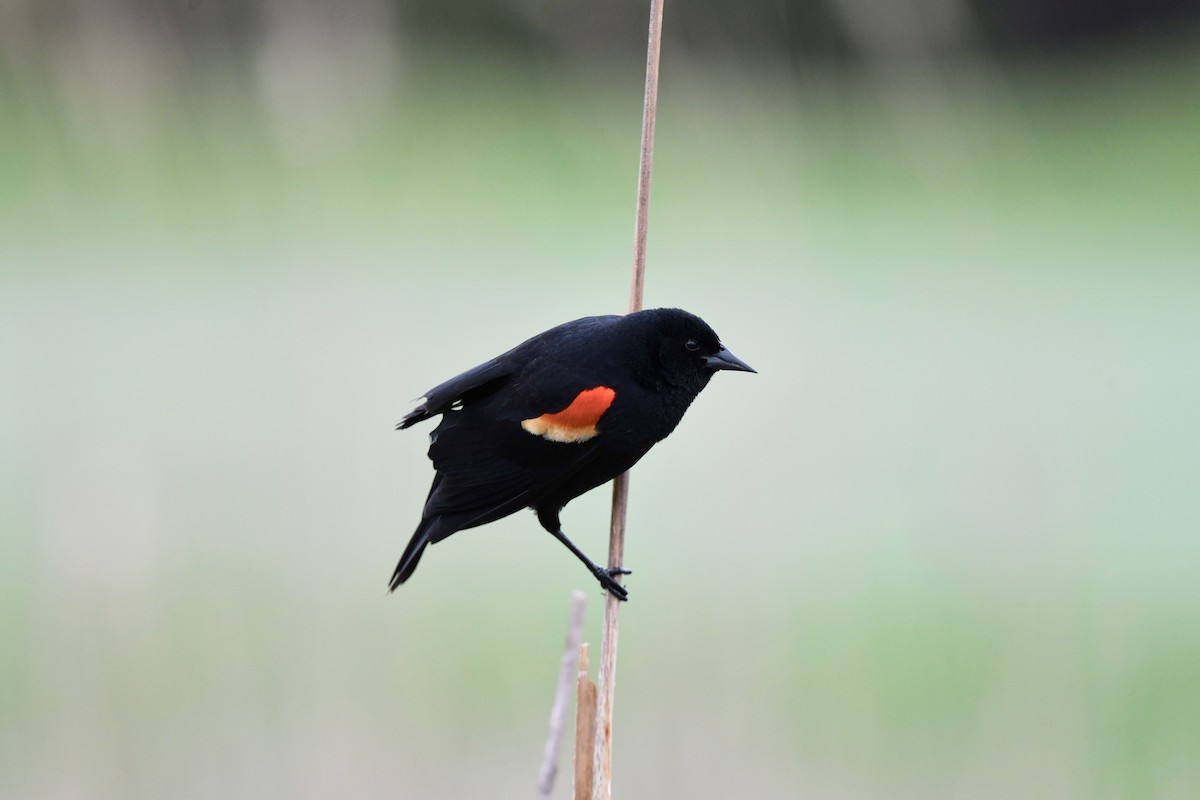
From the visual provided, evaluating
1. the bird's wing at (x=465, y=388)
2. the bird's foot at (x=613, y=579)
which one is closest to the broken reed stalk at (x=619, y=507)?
the bird's foot at (x=613, y=579)

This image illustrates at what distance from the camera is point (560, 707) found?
0.78 meters

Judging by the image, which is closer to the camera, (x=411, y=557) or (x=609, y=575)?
(x=411, y=557)

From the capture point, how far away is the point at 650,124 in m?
0.98

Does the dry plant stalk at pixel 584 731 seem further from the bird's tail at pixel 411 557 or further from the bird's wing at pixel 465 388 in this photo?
the bird's wing at pixel 465 388

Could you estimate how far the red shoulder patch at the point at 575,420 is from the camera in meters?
1.08

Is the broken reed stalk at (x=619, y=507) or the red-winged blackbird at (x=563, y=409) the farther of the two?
the red-winged blackbird at (x=563, y=409)

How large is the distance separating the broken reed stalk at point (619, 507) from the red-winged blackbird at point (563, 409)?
33 millimetres

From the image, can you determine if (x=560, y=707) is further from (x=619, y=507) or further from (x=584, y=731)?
(x=619, y=507)

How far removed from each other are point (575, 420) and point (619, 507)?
0.11 m

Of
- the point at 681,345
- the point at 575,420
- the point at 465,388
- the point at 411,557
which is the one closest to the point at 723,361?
the point at 681,345

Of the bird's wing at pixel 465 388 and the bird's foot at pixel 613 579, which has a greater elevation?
the bird's wing at pixel 465 388

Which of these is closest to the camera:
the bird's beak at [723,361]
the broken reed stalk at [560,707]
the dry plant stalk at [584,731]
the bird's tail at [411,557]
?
the broken reed stalk at [560,707]

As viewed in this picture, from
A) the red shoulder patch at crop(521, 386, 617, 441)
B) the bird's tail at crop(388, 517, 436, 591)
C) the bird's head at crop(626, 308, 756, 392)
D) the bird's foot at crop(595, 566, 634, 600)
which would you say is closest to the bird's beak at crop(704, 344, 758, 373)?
the bird's head at crop(626, 308, 756, 392)

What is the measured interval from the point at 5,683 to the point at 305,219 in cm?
188
